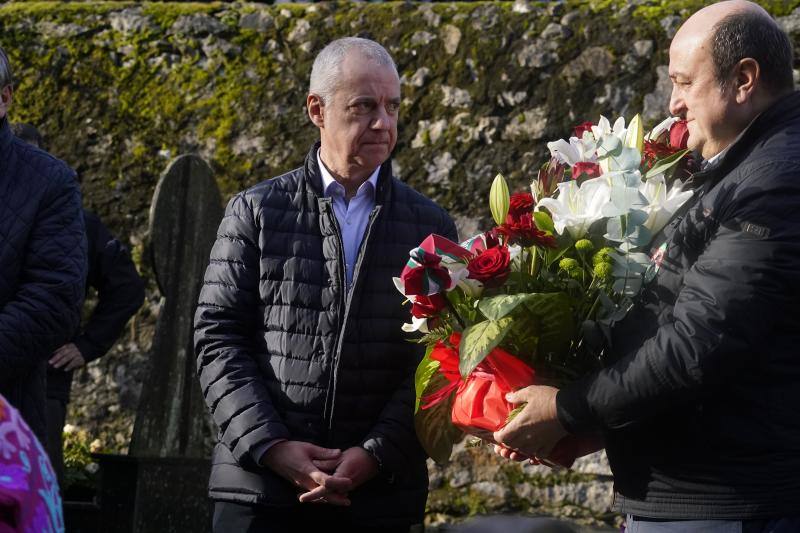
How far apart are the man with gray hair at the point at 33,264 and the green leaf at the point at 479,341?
4.22 ft

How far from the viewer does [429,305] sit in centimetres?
263

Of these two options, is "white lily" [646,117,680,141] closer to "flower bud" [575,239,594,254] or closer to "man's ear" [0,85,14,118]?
"flower bud" [575,239,594,254]

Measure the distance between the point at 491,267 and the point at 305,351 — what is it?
0.76 m

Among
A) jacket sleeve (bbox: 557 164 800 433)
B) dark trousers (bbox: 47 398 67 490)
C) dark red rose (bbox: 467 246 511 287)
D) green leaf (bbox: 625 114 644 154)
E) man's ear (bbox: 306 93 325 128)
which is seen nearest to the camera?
jacket sleeve (bbox: 557 164 800 433)

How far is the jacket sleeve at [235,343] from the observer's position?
3.01 m

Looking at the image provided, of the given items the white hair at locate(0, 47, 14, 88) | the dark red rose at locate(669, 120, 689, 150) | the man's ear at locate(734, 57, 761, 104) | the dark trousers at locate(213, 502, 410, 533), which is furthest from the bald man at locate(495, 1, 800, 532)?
the white hair at locate(0, 47, 14, 88)

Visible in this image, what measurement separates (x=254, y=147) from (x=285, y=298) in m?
3.05

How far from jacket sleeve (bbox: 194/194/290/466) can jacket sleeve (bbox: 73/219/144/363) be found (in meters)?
2.24

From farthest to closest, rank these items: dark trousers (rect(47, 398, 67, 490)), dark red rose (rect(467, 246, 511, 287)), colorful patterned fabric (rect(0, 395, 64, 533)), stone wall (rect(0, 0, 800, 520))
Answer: stone wall (rect(0, 0, 800, 520))
dark trousers (rect(47, 398, 67, 490))
dark red rose (rect(467, 246, 511, 287))
colorful patterned fabric (rect(0, 395, 64, 533))

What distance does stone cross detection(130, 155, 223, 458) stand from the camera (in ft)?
16.5

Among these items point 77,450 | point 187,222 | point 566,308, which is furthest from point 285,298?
point 77,450

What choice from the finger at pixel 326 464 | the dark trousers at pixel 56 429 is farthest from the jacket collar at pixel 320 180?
the dark trousers at pixel 56 429

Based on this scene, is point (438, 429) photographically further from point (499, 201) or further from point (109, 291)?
point (109, 291)

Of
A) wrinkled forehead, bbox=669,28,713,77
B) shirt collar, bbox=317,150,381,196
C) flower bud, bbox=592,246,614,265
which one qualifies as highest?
wrinkled forehead, bbox=669,28,713,77
